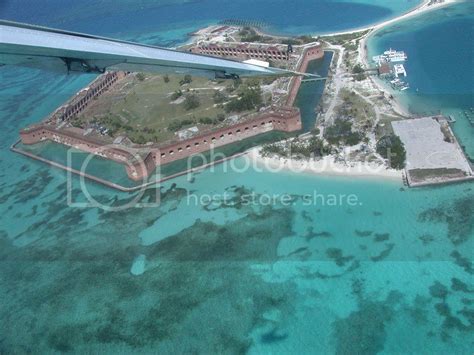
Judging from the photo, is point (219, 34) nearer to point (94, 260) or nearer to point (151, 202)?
point (151, 202)

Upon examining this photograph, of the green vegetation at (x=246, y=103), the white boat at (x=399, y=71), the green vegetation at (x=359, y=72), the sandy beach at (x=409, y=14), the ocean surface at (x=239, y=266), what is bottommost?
the ocean surface at (x=239, y=266)

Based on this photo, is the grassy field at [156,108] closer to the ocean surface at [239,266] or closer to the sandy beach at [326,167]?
the ocean surface at [239,266]

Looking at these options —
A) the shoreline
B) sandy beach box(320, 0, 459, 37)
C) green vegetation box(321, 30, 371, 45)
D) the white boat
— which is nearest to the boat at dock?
the shoreline

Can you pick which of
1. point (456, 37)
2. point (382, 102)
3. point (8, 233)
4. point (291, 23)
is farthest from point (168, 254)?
point (291, 23)

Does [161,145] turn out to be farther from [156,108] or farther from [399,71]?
[399,71]

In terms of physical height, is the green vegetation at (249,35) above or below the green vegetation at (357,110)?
above

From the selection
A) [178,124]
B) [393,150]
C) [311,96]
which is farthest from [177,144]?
[393,150]

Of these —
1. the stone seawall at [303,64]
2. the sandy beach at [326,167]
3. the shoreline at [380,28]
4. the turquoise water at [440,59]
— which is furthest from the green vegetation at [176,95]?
the turquoise water at [440,59]
